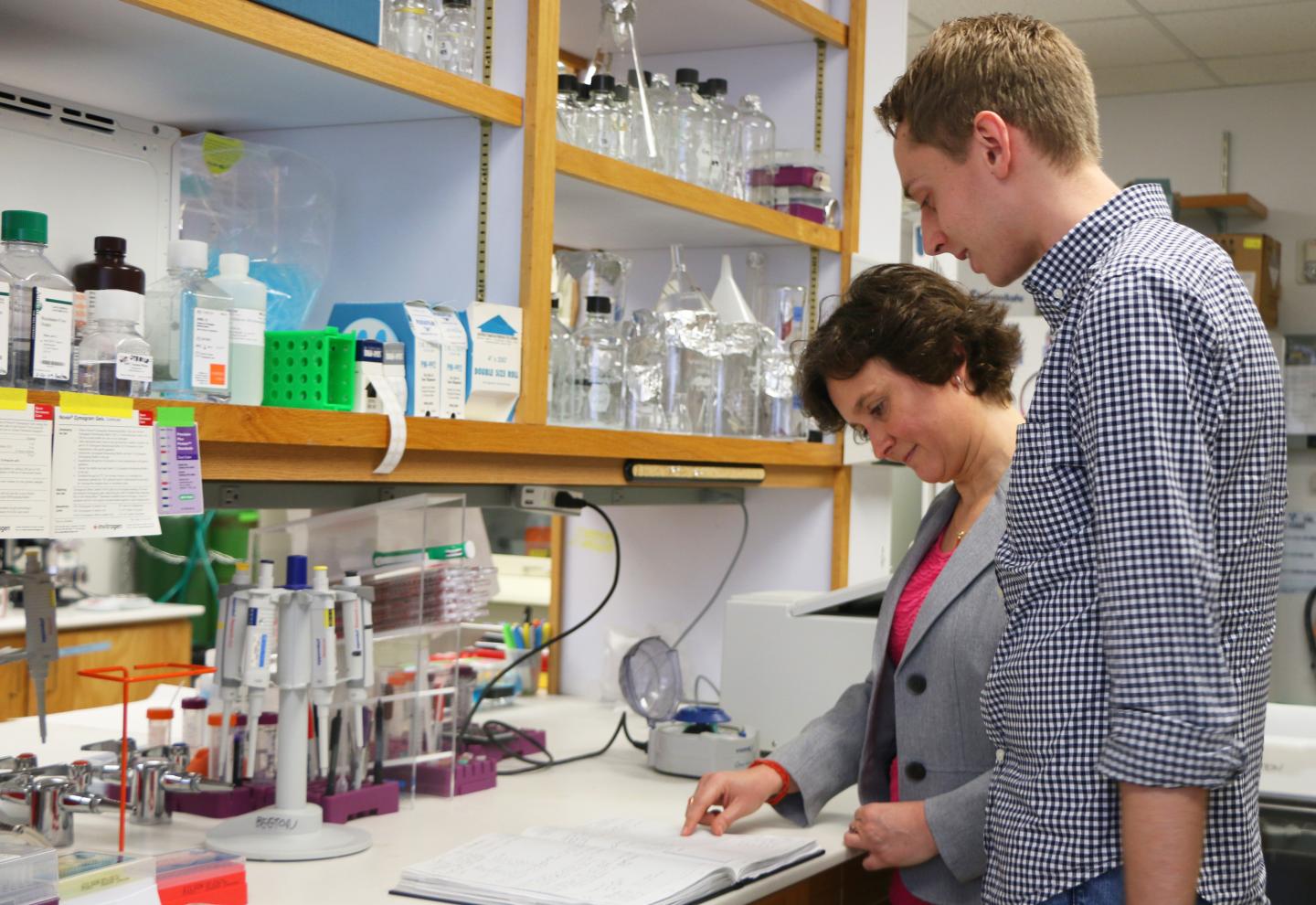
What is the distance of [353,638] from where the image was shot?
5.92 ft

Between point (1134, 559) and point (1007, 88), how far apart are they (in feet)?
1.38

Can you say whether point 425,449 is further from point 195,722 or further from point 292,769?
point 195,722

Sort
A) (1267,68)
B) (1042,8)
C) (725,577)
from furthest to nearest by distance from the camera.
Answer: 1. (1267,68)
2. (1042,8)
3. (725,577)

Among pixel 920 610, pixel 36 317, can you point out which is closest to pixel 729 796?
pixel 920 610

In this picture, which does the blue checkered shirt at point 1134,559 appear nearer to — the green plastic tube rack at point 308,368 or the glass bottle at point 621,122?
the green plastic tube rack at point 308,368

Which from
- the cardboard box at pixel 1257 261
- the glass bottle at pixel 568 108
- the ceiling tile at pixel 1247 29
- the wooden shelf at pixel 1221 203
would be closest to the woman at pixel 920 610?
the glass bottle at pixel 568 108

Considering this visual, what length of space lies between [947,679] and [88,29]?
1.27 m

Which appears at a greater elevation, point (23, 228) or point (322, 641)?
point (23, 228)

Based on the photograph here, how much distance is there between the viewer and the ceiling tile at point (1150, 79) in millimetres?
5586

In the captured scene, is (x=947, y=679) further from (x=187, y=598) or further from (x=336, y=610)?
(x=187, y=598)

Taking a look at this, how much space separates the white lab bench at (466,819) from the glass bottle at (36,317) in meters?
0.60

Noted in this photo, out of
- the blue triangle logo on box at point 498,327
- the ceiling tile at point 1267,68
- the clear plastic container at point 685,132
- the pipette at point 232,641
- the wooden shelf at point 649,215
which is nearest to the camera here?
the pipette at point 232,641

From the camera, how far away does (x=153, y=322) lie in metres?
1.62

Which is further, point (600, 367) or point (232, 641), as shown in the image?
point (600, 367)
